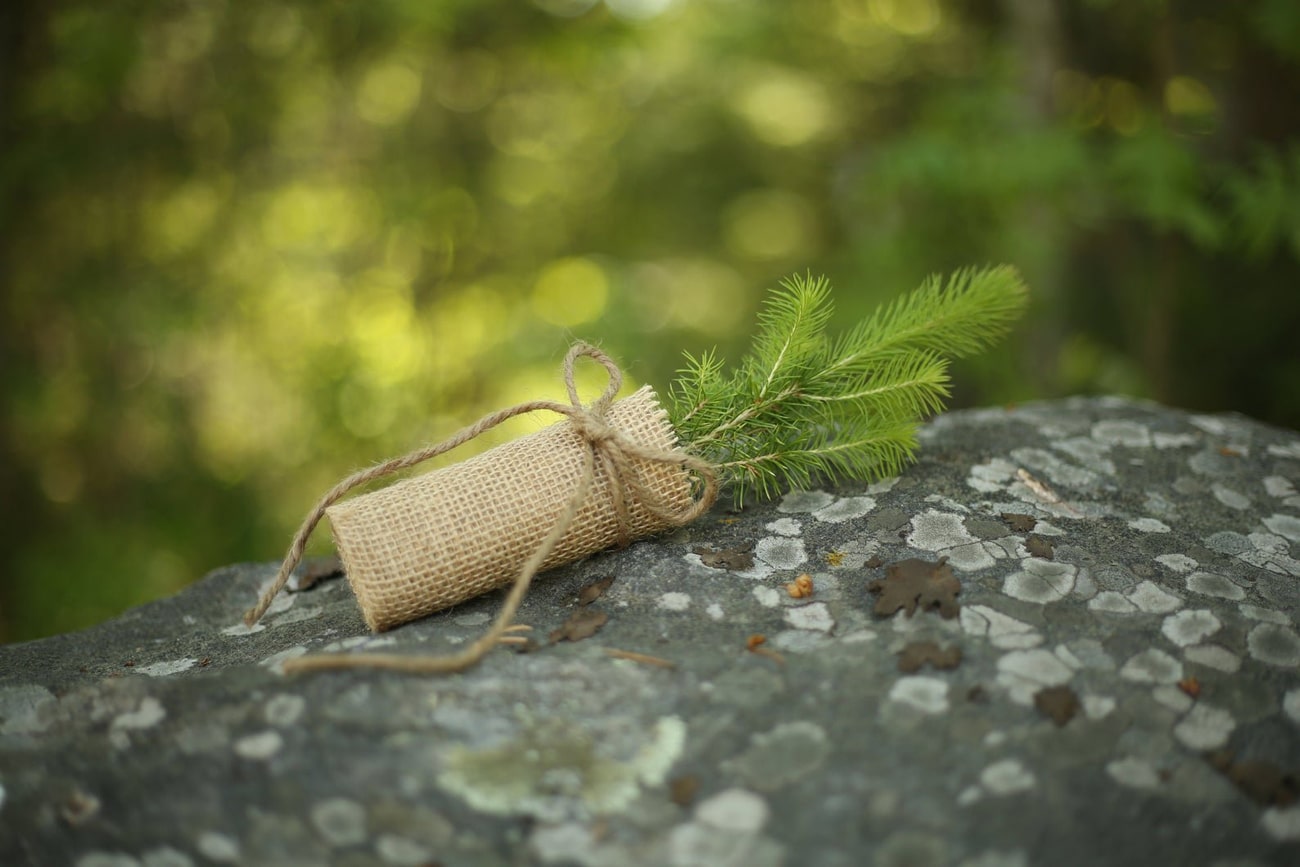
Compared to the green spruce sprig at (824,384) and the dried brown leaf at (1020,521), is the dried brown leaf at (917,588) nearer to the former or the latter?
the dried brown leaf at (1020,521)

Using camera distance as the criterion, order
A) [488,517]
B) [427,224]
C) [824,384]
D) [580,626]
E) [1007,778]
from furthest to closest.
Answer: [427,224] < [824,384] < [488,517] < [580,626] < [1007,778]

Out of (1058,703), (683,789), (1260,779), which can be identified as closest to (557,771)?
(683,789)

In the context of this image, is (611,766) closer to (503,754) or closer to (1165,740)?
(503,754)

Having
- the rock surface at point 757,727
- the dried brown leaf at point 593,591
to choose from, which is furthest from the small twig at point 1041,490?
the dried brown leaf at point 593,591

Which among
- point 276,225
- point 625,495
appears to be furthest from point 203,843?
A: point 276,225

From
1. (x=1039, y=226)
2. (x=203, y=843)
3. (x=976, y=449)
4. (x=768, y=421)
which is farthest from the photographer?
(x=1039, y=226)

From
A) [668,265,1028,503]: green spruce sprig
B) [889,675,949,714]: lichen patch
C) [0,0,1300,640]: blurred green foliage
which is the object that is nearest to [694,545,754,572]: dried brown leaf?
[668,265,1028,503]: green spruce sprig

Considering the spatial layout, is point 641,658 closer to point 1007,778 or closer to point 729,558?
point 729,558
